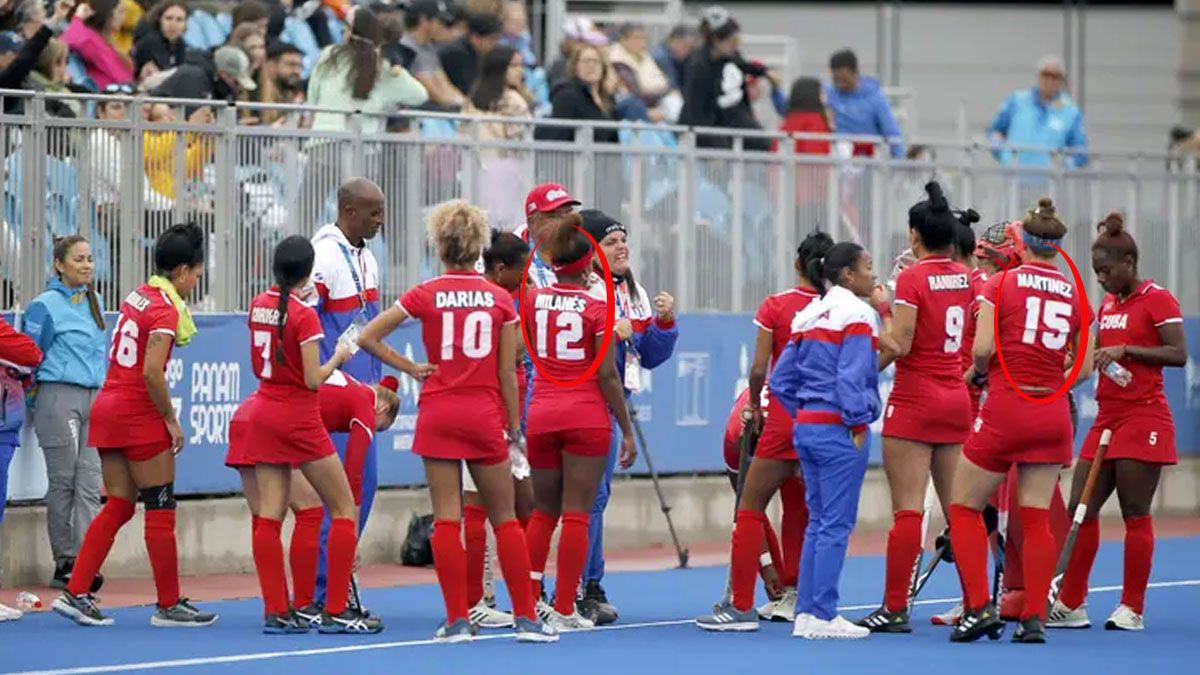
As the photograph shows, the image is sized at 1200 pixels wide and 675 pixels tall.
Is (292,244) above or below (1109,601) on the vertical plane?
above

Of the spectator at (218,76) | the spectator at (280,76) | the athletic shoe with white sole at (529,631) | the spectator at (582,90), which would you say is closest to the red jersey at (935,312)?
the athletic shoe with white sole at (529,631)

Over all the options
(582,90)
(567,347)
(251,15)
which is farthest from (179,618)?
(582,90)

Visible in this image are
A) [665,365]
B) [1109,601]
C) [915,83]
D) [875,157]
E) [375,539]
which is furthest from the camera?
[915,83]

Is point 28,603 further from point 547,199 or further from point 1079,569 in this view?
point 1079,569

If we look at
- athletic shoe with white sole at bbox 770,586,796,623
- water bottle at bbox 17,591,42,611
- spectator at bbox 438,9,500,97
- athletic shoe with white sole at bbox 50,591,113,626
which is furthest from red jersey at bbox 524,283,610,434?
spectator at bbox 438,9,500,97

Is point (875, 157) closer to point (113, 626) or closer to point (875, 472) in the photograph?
point (875, 472)

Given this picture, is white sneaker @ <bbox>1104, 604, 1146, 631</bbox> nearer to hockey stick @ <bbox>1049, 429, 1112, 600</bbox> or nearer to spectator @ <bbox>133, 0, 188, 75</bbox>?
hockey stick @ <bbox>1049, 429, 1112, 600</bbox>

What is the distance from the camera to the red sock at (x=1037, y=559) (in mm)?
14625

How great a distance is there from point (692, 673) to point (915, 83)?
21079mm

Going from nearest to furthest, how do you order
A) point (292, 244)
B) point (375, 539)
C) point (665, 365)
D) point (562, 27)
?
1. point (292, 244)
2. point (375, 539)
3. point (665, 365)
4. point (562, 27)

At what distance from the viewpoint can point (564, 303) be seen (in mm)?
14500

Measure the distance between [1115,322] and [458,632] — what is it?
→ 4234 millimetres

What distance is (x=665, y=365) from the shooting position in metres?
21.1

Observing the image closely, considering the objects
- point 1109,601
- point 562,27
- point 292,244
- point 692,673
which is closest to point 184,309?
point 292,244
